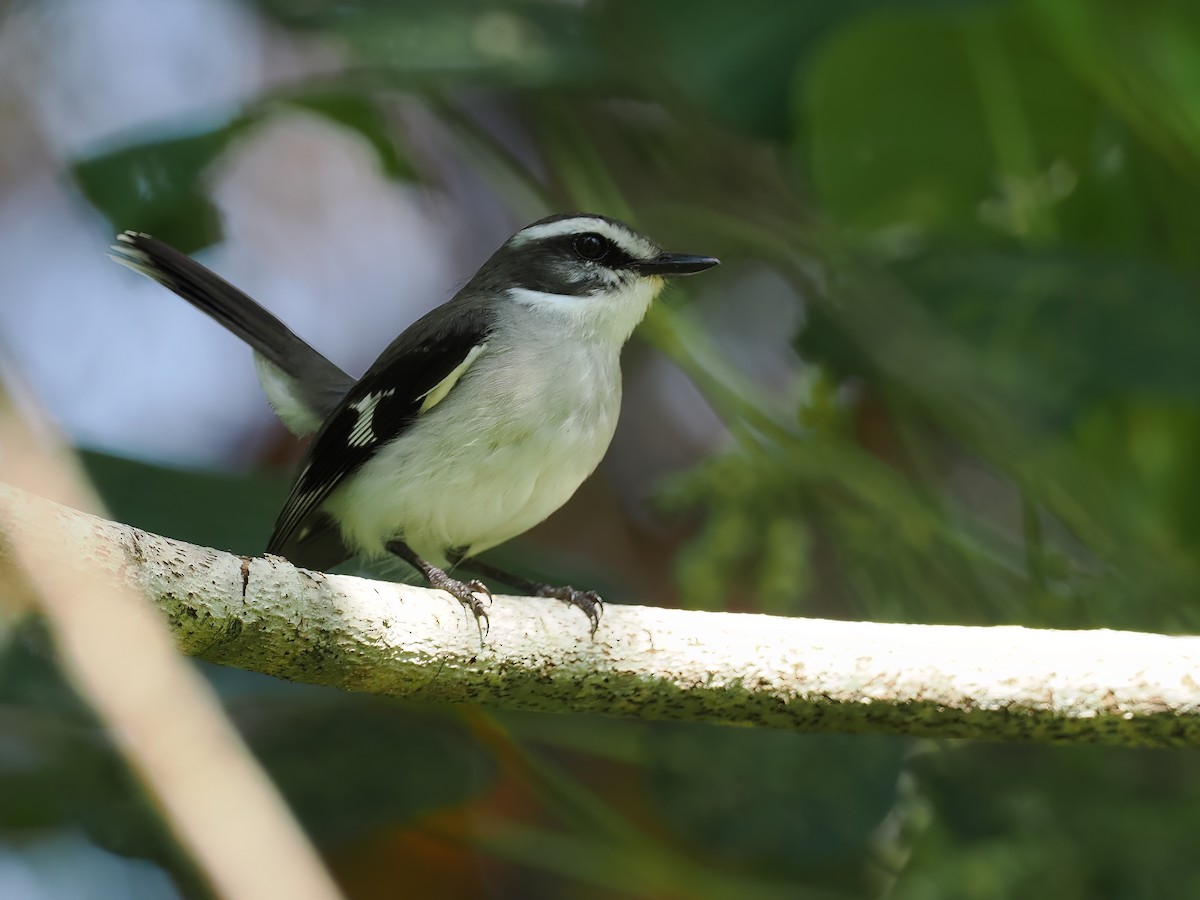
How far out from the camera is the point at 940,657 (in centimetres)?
191

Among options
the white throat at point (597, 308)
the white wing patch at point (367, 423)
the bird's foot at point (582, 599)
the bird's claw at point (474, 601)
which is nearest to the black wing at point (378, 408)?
the white wing patch at point (367, 423)

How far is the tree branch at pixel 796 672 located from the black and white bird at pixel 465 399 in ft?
0.99

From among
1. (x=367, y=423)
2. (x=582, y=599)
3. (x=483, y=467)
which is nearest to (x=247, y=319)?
(x=367, y=423)

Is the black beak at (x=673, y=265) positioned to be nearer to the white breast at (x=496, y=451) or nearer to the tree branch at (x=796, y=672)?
the white breast at (x=496, y=451)

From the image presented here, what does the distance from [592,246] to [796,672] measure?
1149mm

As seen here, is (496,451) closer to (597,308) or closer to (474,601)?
(597,308)

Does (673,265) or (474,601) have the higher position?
(673,265)

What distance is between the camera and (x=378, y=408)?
2.52 m

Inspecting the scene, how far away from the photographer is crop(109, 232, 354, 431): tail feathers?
8.44ft

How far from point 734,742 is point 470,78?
63.3 inches

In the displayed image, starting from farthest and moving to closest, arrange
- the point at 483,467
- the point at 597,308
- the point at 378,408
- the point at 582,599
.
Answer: the point at 597,308 → the point at 378,408 → the point at 483,467 → the point at 582,599

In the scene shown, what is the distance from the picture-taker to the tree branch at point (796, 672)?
1792mm

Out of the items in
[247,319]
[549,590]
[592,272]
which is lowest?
[549,590]

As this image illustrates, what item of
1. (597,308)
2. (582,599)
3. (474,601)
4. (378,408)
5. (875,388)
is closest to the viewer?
(474,601)
